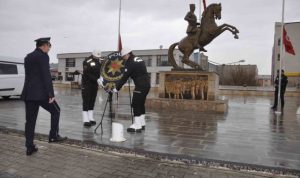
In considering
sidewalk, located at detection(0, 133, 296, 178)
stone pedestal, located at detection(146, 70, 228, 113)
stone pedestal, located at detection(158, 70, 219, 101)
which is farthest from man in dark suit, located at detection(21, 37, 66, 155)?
stone pedestal, located at detection(158, 70, 219, 101)

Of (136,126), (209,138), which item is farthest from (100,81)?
(209,138)

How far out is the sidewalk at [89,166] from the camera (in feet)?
13.6

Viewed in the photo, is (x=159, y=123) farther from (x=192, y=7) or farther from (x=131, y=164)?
(x=192, y=7)

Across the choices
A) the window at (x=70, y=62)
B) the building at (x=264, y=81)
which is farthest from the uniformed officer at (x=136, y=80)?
the building at (x=264, y=81)

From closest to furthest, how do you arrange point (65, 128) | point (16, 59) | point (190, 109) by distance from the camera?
point (65, 128) → point (190, 109) → point (16, 59)

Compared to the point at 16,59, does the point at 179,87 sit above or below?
below

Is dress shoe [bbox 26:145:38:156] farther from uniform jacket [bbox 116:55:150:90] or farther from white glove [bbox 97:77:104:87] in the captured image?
white glove [bbox 97:77:104:87]

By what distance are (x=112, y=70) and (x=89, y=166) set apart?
311cm

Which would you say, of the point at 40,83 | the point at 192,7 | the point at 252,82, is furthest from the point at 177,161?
the point at 252,82

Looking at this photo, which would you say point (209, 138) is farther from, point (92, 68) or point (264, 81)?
point (264, 81)

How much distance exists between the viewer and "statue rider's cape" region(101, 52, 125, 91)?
703cm

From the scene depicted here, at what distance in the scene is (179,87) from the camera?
12430 millimetres

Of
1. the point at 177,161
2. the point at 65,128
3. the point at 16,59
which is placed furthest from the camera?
the point at 16,59

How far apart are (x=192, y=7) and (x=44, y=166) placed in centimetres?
948
